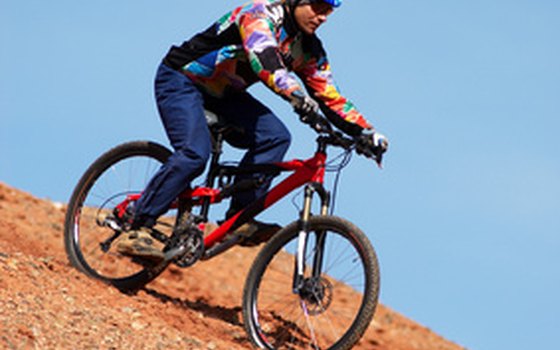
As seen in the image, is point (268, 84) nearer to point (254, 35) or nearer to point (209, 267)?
point (254, 35)

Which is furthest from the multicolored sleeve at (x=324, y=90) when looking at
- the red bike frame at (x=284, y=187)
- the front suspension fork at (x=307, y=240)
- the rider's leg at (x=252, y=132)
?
the front suspension fork at (x=307, y=240)

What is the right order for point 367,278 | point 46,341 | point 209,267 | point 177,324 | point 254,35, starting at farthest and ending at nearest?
point 209,267
point 177,324
point 254,35
point 367,278
point 46,341

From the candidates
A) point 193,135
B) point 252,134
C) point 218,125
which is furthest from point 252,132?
point 193,135

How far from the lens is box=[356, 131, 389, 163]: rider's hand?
7340 mm

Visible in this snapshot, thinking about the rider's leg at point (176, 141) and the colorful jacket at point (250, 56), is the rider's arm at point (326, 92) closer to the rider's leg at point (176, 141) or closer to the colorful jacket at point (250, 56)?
the colorful jacket at point (250, 56)

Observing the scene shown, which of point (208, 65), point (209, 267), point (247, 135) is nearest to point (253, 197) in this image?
point (247, 135)

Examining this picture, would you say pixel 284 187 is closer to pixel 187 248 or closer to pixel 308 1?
pixel 187 248

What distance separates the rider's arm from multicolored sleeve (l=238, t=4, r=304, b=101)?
0.58 meters

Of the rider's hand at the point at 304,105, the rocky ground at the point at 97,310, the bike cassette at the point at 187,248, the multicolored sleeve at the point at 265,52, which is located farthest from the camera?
the bike cassette at the point at 187,248

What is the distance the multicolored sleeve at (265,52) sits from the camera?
7207mm

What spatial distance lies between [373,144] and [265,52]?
39.3 inches

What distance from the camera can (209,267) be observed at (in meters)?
12.5

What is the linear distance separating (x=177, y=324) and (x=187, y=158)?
1271 mm

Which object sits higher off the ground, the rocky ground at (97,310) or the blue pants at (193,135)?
the blue pants at (193,135)
